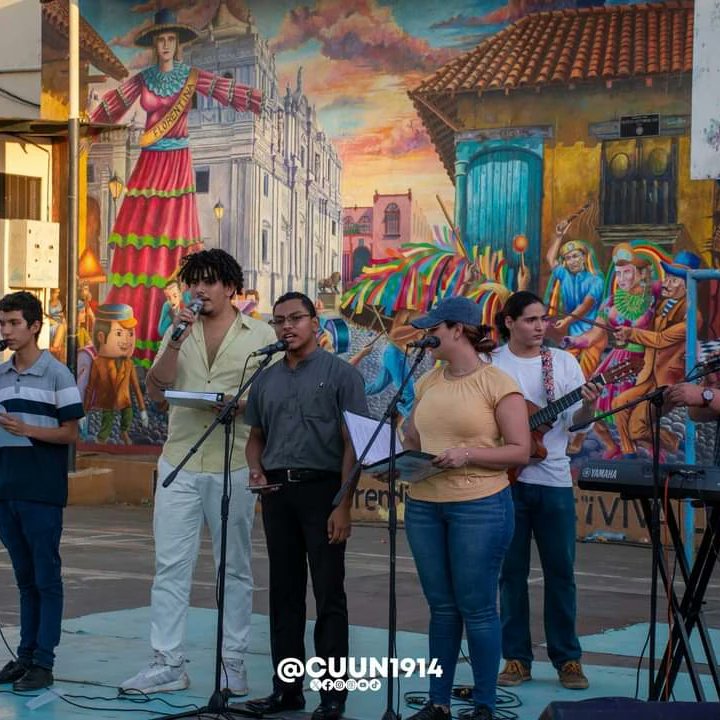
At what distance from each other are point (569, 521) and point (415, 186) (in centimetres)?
859

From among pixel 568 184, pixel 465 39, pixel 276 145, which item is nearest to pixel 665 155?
pixel 568 184

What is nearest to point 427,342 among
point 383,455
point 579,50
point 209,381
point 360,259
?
point 383,455

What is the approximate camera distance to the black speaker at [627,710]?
5383 millimetres

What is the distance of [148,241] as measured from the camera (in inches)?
714

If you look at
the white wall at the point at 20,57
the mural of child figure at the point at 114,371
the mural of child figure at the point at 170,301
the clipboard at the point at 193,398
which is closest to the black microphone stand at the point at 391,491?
the clipboard at the point at 193,398

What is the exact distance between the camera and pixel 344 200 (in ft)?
54.5

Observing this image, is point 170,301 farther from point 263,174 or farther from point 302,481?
point 302,481

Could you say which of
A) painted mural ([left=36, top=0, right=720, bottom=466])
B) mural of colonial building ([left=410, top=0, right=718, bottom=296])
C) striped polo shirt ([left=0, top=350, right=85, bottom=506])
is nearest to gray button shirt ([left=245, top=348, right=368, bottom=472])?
striped polo shirt ([left=0, top=350, right=85, bottom=506])

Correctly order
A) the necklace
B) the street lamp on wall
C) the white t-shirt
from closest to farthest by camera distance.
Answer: the necklace → the white t-shirt → the street lamp on wall

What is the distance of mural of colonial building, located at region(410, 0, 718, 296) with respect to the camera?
14.5 metres

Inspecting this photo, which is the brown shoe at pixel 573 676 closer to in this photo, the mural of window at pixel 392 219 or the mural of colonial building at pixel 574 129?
the mural of colonial building at pixel 574 129

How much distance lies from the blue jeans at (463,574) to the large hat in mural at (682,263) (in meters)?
7.98

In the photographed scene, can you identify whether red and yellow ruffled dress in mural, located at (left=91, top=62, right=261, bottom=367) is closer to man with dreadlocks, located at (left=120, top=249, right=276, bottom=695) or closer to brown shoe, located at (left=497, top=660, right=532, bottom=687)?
man with dreadlocks, located at (left=120, top=249, right=276, bottom=695)

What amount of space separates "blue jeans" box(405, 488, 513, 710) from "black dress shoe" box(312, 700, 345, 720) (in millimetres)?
510
